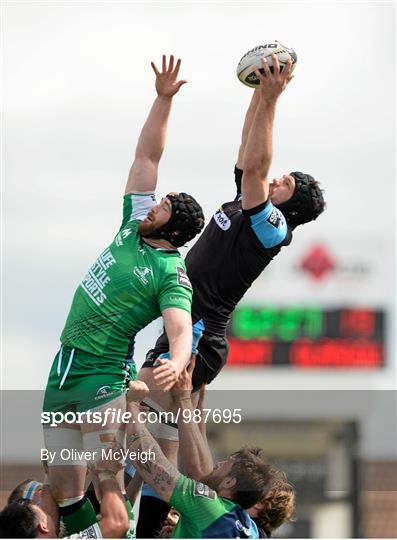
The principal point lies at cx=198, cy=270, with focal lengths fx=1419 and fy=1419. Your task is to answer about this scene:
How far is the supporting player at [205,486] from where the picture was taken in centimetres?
880

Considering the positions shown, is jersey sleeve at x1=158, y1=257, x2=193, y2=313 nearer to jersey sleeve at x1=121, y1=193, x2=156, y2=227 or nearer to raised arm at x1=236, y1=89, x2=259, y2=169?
jersey sleeve at x1=121, y1=193, x2=156, y2=227

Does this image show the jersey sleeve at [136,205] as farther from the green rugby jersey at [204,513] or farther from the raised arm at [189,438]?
the green rugby jersey at [204,513]

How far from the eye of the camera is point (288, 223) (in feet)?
32.1

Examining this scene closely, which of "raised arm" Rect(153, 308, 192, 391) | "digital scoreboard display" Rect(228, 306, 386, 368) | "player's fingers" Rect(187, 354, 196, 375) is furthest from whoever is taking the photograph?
"digital scoreboard display" Rect(228, 306, 386, 368)

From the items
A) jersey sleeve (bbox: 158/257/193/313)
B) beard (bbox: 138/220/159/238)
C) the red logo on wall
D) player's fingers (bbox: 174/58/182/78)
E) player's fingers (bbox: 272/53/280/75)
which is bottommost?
jersey sleeve (bbox: 158/257/193/313)

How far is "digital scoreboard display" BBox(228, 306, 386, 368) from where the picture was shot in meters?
29.6

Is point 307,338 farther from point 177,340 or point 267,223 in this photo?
point 177,340

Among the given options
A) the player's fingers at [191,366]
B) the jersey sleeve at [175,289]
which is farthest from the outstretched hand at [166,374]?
the player's fingers at [191,366]

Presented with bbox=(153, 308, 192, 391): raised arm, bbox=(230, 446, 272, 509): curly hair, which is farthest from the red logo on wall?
bbox=(153, 308, 192, 391): raised arm

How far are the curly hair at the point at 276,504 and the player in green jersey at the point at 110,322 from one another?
104 centimetres

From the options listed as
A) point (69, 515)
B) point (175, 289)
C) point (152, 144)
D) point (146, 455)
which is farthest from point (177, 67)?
point (69, 515)

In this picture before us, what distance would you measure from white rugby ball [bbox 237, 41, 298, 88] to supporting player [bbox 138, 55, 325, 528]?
0.12m

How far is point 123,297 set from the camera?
349 inches

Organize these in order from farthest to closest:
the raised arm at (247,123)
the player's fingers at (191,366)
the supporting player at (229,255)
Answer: the raised arm at (247,123) → the supporting player at (229,255) → the player's fingers at (191,366)
